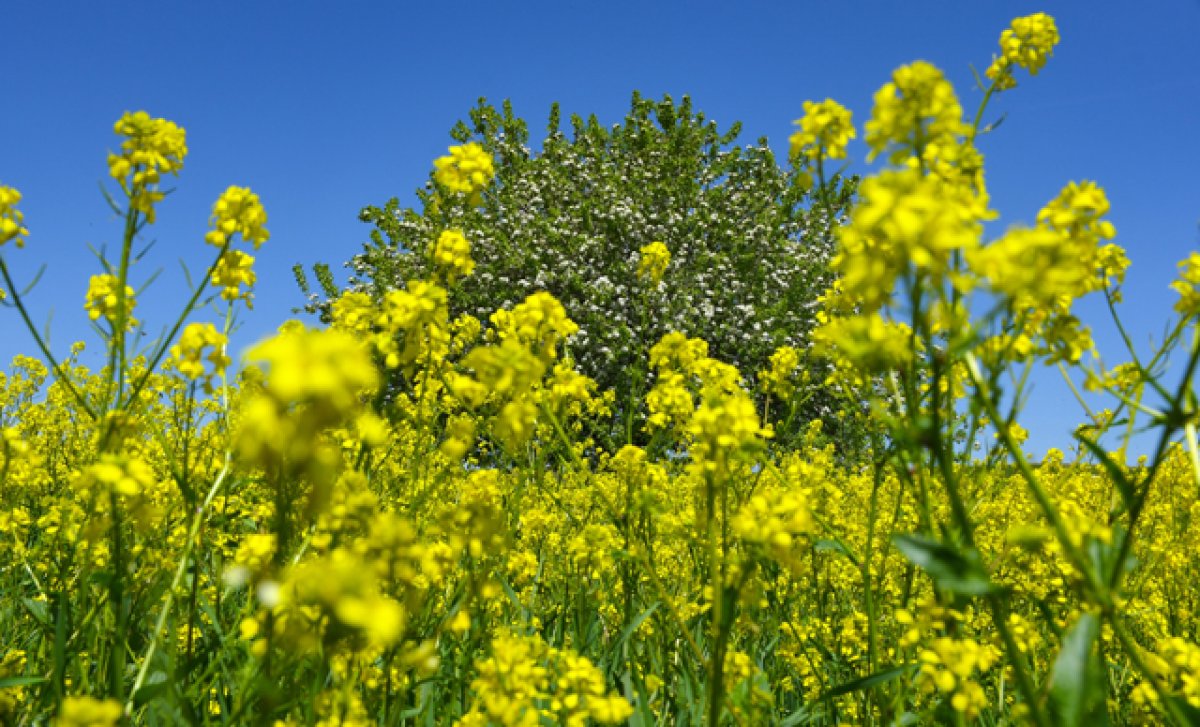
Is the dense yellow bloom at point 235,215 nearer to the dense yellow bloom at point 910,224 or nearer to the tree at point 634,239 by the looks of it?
the dense yellow bloom at point 910,224

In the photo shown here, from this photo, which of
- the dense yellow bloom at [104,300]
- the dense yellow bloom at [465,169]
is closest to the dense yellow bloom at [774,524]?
the dense yellow bloom at [465,169]

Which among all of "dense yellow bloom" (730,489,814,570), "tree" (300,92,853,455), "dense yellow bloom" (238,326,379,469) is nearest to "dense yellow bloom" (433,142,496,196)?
"dense yellow bloom" (730,489,814,570)

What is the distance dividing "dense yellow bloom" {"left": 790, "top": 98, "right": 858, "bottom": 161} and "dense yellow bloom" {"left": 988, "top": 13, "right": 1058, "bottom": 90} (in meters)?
0.71

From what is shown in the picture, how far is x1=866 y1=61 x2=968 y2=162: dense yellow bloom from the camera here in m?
1.72

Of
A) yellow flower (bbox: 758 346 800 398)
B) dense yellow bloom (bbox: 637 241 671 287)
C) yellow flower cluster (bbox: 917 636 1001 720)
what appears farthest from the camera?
dense yellow bloom (bbox: 637 241 671 287)

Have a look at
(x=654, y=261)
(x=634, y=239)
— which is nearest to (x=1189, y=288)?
(x=654, y=261)

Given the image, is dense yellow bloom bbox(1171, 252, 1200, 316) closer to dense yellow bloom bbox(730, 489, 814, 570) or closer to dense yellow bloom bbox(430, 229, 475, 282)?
dense yellow bloom bbox(730, 489, 814, 570)

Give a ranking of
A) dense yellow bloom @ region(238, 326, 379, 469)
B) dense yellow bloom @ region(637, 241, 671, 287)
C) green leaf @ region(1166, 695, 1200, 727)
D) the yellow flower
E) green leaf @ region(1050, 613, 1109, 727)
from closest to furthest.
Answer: dense yellow bloom @ region(238, 326, 379, 469) < green leaf @ region(1050, 613, 1109, 727) < green leaf @ region(1166, 695, 1200, 727) < the yellow flower < dense yellow bloom @ region(637, 241, 671, 287)

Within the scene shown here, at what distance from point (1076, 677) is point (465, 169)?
87.0 inches

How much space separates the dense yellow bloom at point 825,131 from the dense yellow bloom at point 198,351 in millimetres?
1741

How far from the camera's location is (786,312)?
62.4 ft

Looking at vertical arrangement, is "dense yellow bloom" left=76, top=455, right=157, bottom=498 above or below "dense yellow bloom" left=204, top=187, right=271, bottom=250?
below

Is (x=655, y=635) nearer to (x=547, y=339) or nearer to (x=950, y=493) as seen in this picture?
(x=547, y=339)

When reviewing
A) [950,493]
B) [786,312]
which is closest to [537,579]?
[950,493]
